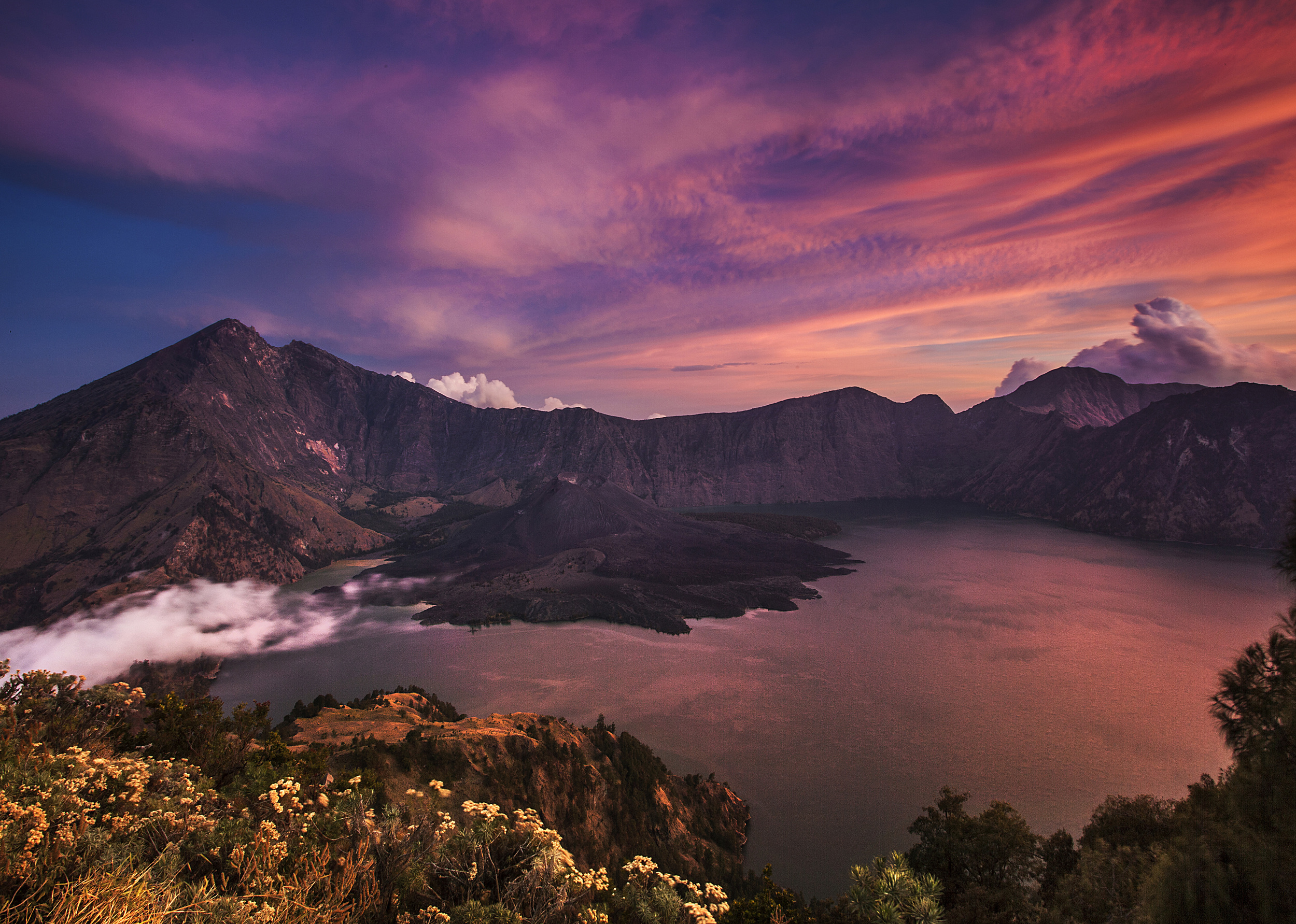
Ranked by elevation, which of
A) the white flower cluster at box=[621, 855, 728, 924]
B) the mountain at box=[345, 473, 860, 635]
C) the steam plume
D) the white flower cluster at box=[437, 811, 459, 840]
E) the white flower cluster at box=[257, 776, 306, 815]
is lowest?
the steam plume

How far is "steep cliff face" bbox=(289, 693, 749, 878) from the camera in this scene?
29.7m

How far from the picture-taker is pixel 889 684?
54312 millimetres

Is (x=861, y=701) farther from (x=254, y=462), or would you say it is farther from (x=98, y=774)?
(x=254, y=462)

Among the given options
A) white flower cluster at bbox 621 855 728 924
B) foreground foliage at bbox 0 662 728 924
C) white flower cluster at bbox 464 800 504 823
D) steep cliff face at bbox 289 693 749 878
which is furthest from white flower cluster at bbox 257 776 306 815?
steep cliff face at bbox 289 693 749 878

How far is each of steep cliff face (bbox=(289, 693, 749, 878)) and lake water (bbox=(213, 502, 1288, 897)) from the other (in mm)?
3970

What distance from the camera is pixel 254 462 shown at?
18675 cm

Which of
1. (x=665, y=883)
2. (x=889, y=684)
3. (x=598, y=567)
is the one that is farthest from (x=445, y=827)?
(x=598, y=567)

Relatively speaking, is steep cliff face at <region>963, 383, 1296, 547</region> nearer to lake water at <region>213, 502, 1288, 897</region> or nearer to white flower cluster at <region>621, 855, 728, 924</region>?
lake water at <region>213, 502, 1288, 897</region>

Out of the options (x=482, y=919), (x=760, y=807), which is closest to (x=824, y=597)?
(x=760, y=807)

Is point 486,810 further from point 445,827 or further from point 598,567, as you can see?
point 598,567

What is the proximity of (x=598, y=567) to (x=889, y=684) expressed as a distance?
65523 mm

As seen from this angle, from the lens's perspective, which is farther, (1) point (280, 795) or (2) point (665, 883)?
(2) point (665, 883)

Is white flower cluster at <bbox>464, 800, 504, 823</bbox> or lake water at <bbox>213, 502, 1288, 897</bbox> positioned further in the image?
lake water at <bbox>213, 502, 1288, 897</bbox>

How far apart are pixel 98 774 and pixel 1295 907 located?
75.2 ft
